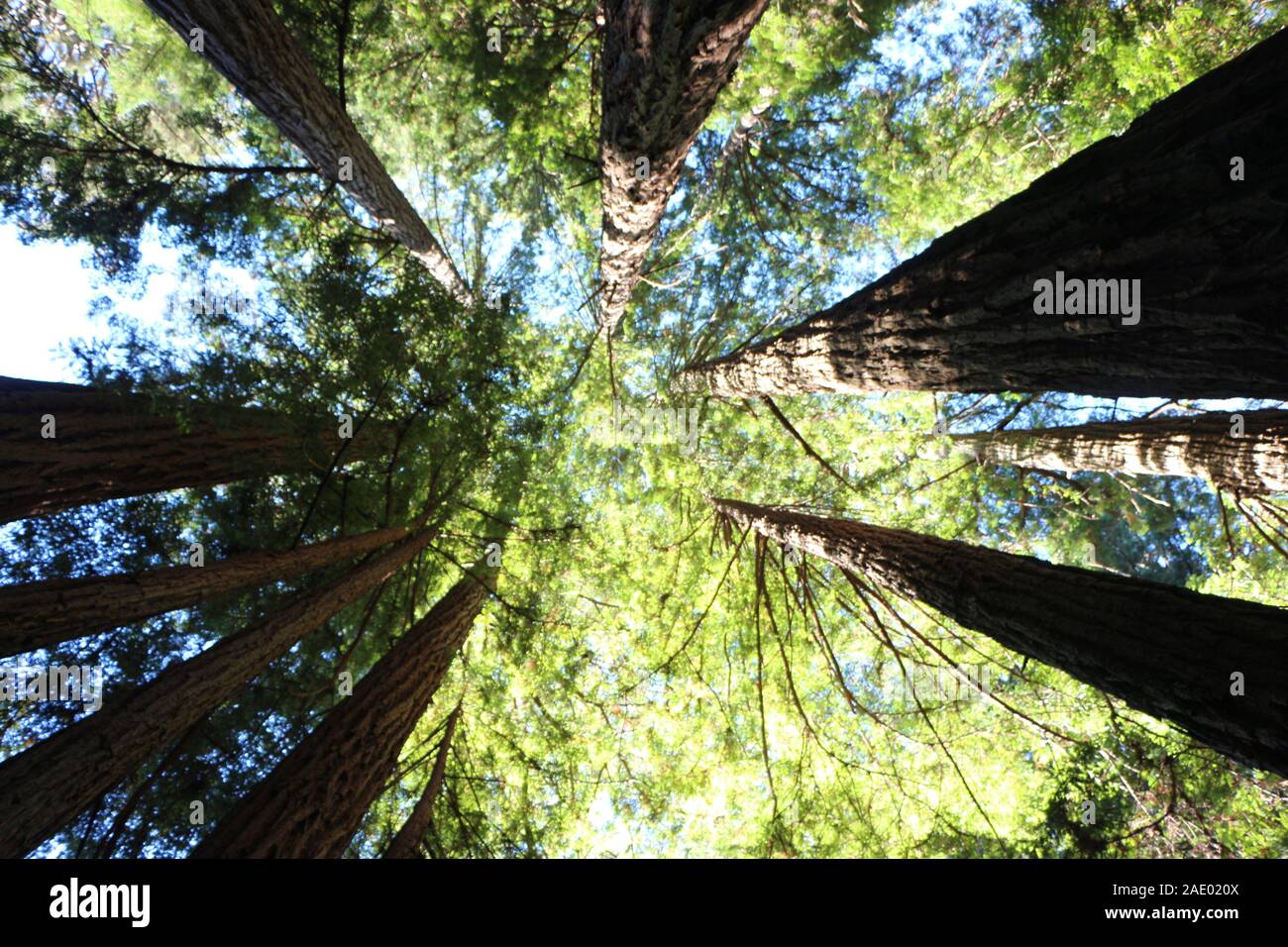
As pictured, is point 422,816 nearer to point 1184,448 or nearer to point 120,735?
point 120,735

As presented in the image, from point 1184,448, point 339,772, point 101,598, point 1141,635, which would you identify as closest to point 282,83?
point 101,598

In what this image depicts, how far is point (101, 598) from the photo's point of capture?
3521 mm

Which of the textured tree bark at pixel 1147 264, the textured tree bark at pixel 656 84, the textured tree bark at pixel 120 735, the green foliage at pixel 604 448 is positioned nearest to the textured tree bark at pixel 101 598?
the textured tree bark at pixel 120 735

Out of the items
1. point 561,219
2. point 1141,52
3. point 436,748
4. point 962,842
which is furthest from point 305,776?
point 1141,52

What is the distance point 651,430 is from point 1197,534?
6.72m

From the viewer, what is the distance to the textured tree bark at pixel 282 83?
3.65m

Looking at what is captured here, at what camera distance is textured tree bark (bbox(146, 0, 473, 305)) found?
12.0 ft

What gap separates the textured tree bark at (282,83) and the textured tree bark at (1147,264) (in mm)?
4737

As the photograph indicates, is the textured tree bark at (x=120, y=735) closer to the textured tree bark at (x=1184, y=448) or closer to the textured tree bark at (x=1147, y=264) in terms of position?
the textured tree bark at (x=1147, y=264)

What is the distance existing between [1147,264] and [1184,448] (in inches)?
158

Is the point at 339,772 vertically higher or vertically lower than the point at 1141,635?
lower

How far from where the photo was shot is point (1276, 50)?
1.40 m

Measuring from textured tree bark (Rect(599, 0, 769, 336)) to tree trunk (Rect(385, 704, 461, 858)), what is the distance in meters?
5.46
